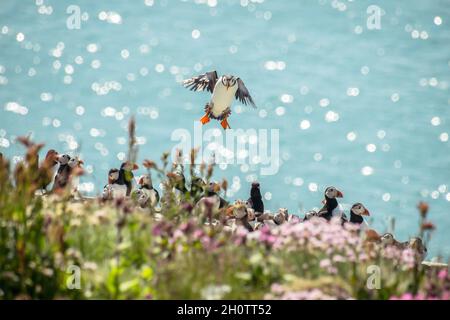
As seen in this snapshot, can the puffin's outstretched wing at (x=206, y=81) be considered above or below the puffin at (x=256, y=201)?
above

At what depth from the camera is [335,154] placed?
43.3m

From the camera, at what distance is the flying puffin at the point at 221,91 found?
45.1 ft

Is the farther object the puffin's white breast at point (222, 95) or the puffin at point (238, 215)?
the puffin's white breast at point (222, 95)

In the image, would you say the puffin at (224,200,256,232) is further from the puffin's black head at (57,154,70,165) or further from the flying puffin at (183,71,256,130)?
the puffin's black head at (57,154,70,165)

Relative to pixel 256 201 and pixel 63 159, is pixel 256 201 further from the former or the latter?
pixel 63 159

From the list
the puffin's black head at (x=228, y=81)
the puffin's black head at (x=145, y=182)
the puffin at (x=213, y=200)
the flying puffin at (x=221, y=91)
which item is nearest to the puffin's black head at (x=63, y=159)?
the puffin's black head at (x=145, y=182)

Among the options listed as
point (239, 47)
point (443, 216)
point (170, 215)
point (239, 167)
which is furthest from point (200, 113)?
point (170, 215)

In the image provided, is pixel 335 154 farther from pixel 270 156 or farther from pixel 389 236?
pixel 389 236

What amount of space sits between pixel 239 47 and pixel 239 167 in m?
8.01

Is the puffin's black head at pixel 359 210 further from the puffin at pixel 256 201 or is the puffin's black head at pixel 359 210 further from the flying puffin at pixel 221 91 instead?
the flying puffin at pixel 221 91

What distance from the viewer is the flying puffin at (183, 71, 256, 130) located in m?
13.8

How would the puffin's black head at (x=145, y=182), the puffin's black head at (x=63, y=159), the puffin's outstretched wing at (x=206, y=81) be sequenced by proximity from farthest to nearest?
1. the puffin's outstretched wing at (x=206, y=81)
2. the puffin's black head at (x=63, y=159)
3. the puffin's black head at (x=145, y=182)

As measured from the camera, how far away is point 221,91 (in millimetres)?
13773

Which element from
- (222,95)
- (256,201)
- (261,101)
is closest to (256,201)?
(256,201)
